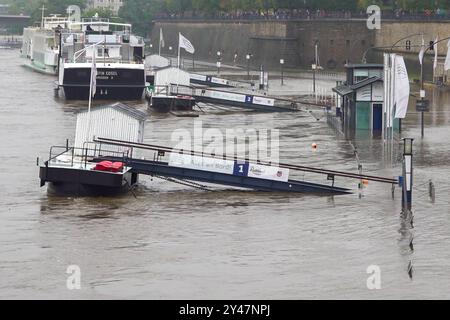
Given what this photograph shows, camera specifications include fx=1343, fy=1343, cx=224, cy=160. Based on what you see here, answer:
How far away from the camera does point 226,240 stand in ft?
112

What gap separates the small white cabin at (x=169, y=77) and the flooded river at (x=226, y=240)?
109ft

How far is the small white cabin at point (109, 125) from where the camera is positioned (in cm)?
4353

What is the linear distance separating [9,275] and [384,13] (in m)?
88.0

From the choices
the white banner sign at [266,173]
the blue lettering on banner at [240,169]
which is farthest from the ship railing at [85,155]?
the white banner sign at [266,173]

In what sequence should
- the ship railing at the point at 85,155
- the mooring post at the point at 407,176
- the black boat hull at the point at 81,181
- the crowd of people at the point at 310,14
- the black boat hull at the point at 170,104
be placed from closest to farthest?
the mooring post at the point at 407,176 → the black boat hull at the point at 81,181 → the ship railing at the point at 85,155 → the black boat hull at the point at 170,104 → the crowd of people at the point at 310,14

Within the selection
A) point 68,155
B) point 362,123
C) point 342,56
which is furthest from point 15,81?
point 68,155

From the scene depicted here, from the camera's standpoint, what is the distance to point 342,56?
120 meters

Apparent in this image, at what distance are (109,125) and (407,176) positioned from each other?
10.9 meters

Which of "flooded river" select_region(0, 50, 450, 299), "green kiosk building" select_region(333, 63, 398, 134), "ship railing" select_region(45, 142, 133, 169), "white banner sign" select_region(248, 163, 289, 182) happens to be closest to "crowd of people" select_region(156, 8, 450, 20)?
"green kiosk building" select_region(333, 63, 398, 134)

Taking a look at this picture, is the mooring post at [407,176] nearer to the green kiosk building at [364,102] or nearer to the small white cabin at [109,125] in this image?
the small white cabin at [109,125]

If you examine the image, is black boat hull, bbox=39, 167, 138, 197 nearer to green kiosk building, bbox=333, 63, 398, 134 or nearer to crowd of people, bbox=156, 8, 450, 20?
green kiosk building, bbox=333, 63, 398, 134

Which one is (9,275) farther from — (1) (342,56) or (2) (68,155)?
(1) (342,56)

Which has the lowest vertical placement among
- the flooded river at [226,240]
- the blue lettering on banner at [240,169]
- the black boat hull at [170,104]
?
the flooded river at [226,240]

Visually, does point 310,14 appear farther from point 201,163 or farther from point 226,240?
point 226,240
